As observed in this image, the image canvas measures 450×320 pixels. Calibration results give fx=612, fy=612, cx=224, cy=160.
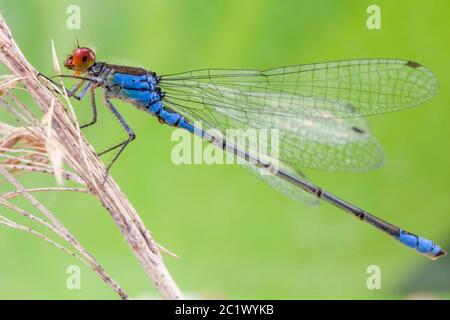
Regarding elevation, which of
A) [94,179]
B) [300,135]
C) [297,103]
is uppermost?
[297,103]

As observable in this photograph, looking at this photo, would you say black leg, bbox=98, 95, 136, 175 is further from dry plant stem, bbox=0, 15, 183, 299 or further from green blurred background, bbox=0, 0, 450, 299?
dry plant stem, bbox=0, 15, 183, 299

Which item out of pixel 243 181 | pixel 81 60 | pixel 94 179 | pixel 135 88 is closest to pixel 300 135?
pixel 243 181

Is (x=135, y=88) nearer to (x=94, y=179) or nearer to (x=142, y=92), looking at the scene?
(x=142, y=92)

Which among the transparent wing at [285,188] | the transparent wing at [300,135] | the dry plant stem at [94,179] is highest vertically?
the transparent wing at [300,135]

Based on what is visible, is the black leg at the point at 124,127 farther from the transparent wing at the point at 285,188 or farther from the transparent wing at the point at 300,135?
the transparent wing at the point at 285,188

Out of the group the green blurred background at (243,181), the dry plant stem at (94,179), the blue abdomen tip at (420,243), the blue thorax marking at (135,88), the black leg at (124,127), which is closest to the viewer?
the dry plant stem at (94,179)

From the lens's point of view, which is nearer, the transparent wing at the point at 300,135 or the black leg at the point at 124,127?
the black leg at the point at 124,127

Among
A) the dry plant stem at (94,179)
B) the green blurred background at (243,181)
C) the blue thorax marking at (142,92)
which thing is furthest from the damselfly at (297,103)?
the dry plant stem at (94,179)
